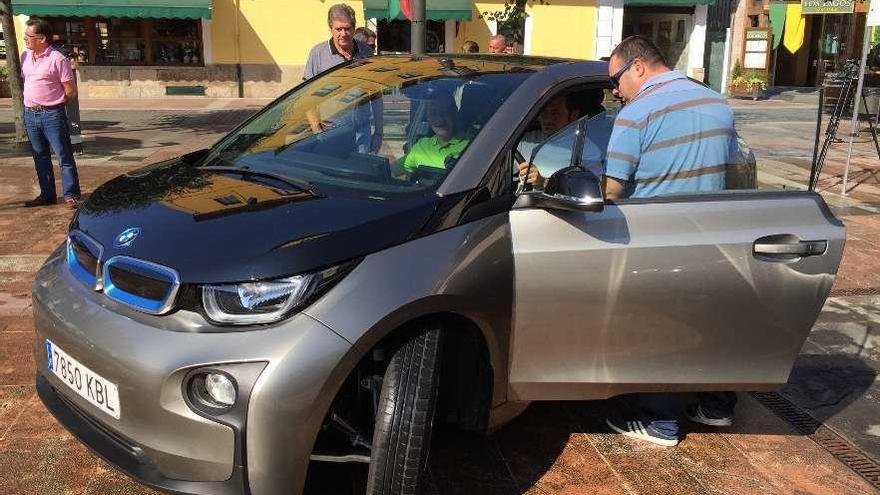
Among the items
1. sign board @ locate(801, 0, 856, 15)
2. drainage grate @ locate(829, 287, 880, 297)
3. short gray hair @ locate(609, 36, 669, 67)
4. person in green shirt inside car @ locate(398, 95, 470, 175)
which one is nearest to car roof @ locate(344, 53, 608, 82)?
short gray hair @ locate(609, 36, 669, 67)

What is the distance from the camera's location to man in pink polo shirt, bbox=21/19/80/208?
23.1ft

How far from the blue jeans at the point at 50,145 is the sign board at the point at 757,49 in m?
22.7

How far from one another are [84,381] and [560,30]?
22590 millimetres

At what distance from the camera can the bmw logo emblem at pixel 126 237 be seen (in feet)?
8.25

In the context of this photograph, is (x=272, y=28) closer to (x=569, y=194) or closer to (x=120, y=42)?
(x=120, y=42)

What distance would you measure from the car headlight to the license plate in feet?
1.36

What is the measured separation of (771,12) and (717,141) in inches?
954

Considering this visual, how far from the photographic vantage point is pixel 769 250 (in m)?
2.96

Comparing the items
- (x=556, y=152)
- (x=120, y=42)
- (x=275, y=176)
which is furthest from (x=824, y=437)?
(x=120, y=42)

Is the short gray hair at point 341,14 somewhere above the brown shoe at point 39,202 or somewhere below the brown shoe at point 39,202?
above

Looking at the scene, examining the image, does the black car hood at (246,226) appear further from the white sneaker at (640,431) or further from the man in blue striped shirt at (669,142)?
the white sneaker at (640,431)

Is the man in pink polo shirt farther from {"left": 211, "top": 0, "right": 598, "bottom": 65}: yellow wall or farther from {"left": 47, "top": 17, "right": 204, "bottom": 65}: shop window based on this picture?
{"left": 47, "top": 17, "right": 204, "bottom": 65}: shop window

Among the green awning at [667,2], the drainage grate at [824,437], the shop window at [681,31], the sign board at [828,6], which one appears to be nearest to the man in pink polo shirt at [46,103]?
the drainage grate at [824,437]

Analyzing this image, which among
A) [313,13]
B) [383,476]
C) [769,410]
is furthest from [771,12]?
[383,476]
